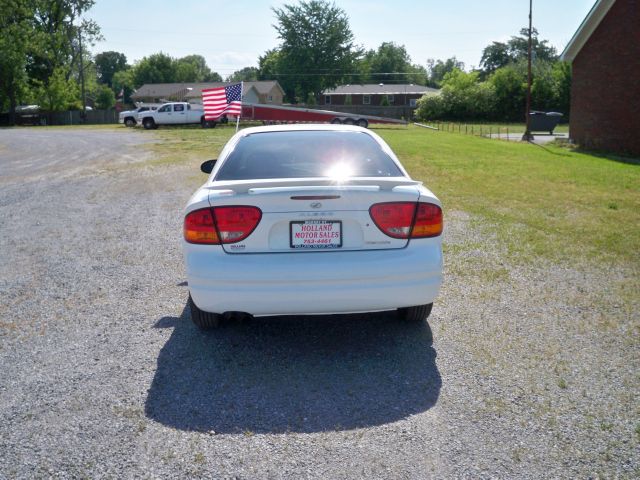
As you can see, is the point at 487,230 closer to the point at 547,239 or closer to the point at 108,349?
the point at 547,239

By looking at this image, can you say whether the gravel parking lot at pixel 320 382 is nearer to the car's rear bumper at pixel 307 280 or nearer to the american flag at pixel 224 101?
the car's rear bumper at pixel 307 280

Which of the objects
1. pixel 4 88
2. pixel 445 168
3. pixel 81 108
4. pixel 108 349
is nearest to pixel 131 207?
pixel 108 349

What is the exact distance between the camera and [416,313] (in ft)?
16.0

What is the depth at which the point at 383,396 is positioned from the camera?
3789mm

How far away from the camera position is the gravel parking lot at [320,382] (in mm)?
3100

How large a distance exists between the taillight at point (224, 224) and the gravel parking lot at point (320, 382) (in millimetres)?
868

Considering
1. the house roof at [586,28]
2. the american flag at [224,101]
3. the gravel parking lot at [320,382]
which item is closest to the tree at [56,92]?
the house roof at [586,28]

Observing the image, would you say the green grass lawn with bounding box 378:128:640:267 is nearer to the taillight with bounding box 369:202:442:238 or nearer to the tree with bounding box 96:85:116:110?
the taillight with bounding box 369:202:442:238

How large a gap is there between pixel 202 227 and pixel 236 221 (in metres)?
0.25

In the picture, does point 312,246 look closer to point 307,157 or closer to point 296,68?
point 307,157

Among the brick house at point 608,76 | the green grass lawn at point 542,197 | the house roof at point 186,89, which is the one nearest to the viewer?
the green grass lawn at point 542,197

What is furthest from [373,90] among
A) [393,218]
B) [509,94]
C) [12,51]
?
[393,218]

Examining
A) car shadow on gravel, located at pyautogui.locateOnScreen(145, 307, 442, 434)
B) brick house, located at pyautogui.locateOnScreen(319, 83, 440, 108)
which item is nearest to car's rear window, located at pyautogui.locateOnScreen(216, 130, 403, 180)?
car shadow on gravel, located at pyautogui.locateOnScreen(145, 307, 442, 434)

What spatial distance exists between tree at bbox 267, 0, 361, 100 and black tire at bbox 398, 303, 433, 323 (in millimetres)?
79339
